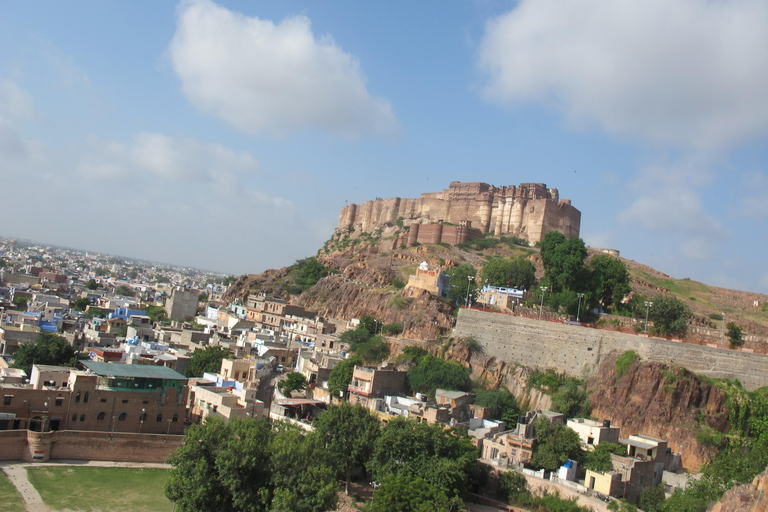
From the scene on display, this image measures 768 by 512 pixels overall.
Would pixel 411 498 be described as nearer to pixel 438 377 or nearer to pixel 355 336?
pixel 438 377

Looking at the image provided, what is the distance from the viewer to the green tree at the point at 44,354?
38.0 metres

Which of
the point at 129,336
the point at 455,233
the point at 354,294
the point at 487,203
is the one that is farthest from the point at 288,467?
the point at 487,203

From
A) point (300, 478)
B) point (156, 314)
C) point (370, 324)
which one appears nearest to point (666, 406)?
point (300, 478)

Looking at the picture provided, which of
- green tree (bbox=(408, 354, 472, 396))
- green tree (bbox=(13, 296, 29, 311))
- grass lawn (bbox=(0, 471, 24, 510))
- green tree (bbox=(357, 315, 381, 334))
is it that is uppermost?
green tree (bbox=(357, 315, 381, 334))

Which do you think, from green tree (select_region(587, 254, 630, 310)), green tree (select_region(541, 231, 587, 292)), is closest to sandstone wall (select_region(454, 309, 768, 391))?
green tree (select_region(541, 231, 587, 292))

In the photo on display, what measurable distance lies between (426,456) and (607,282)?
99.8 feet

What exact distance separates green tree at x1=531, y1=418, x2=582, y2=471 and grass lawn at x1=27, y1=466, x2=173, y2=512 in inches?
644

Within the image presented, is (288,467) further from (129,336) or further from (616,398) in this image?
(129,336)

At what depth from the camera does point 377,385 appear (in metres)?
37.9

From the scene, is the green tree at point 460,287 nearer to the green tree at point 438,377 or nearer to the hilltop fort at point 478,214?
the green tree at point 438,377

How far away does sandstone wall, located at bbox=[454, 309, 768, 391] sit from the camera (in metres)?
34.3

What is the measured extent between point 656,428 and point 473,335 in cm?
1378

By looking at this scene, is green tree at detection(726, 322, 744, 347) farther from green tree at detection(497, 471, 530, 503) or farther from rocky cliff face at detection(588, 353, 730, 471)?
green tree at detection(497, 471, 530, 503)

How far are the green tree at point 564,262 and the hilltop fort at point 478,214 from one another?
27.8m
